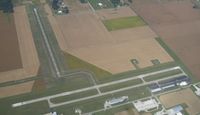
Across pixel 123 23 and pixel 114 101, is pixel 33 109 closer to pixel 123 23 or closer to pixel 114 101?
pixel 114 101

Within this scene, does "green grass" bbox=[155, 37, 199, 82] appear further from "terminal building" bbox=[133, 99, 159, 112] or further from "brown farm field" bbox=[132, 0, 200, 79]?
"terminal building" bbox=[133, 99, 159, 112]

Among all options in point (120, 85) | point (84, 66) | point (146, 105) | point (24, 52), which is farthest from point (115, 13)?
point (146, 105)

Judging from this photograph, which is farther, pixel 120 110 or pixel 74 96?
pixel 74 96

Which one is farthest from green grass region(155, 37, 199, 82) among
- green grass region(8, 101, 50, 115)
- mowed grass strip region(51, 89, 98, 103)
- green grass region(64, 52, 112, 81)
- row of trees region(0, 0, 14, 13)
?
row of trees region(0, 0, 14, 13)

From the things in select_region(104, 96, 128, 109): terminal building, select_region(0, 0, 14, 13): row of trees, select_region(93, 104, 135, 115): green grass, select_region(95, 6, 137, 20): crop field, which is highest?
select_region(0, 0, 14, 13): row of trees

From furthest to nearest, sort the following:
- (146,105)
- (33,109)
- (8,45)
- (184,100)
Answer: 1. (8,45)
2. (184,100)
3. (146,105)
4. (33,109)

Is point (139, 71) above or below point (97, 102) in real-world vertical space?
below

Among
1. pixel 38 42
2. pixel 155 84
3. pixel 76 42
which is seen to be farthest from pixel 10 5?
pixel 155 84
